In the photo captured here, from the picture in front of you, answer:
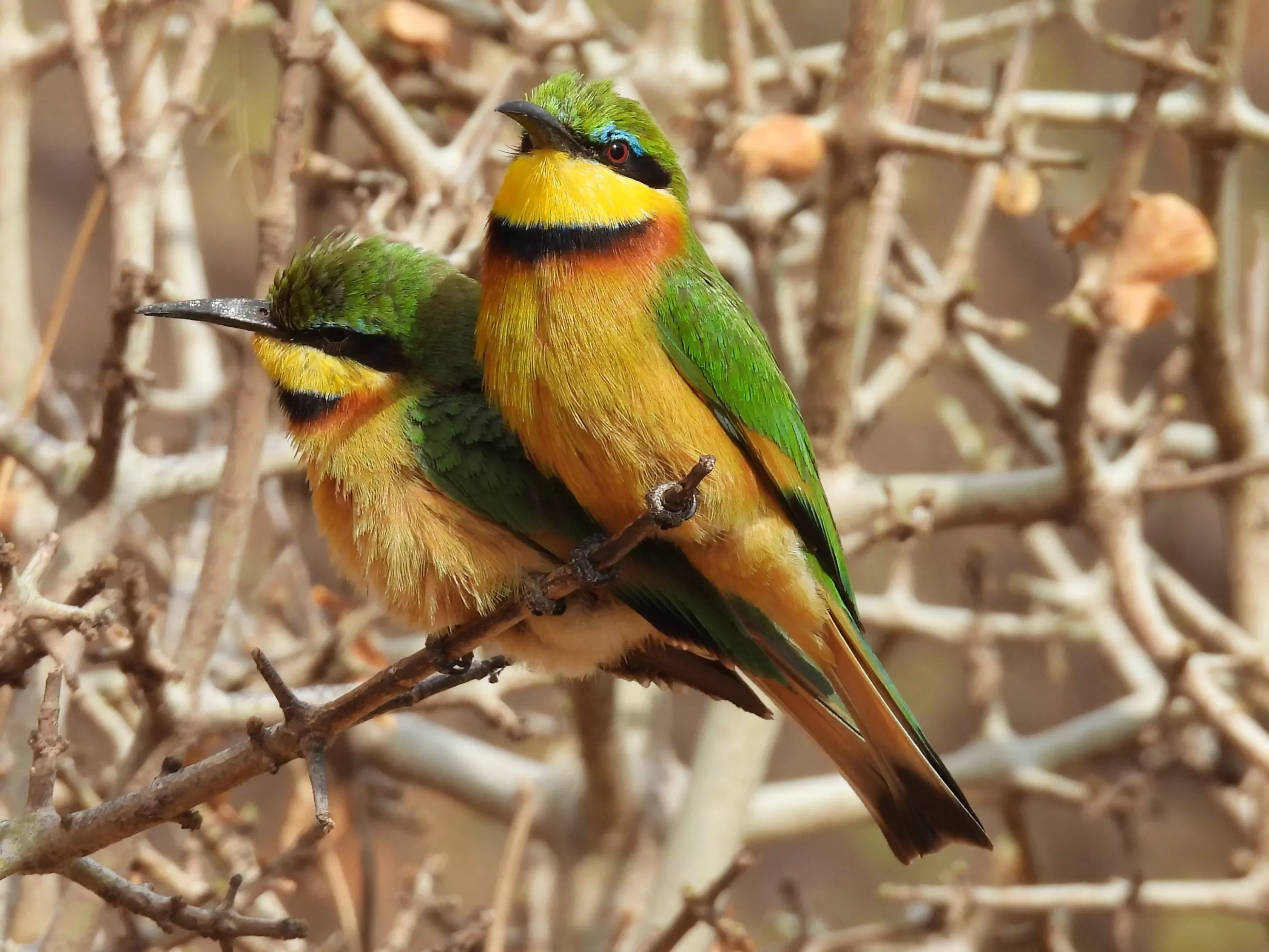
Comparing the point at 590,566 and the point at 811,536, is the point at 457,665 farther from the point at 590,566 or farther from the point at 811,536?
the point at 811,536

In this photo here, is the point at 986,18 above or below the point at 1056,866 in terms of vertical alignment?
above

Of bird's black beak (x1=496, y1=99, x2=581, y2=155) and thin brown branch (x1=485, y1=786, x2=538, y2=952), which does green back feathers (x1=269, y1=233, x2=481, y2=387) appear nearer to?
bird's black beak (x1=496, y1=99, x2=581, y2=155)

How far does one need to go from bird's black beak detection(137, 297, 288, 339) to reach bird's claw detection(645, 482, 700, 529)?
2.08 feet

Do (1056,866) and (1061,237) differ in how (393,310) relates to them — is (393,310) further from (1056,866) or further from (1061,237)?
(1056,866)

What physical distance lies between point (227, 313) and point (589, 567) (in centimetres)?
66

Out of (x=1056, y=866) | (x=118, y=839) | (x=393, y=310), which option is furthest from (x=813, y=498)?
(x=1056, y=866)

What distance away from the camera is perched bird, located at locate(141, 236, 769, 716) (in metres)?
1.97

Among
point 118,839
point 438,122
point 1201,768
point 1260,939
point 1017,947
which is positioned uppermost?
point 438,122

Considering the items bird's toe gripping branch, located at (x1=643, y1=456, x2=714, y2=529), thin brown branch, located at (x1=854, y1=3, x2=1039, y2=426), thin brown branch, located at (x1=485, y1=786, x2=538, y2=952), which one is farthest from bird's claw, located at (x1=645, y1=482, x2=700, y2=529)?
thin brown branch, located at (x1=854, y1=3, x2=1039, y2=426)

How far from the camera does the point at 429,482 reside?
2.00 m

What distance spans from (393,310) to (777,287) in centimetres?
112

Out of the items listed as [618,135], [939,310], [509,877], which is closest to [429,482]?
[618,135]

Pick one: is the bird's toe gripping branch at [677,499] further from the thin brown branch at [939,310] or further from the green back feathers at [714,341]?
the thin brown branch at [939,310]

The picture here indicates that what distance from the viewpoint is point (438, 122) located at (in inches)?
139
